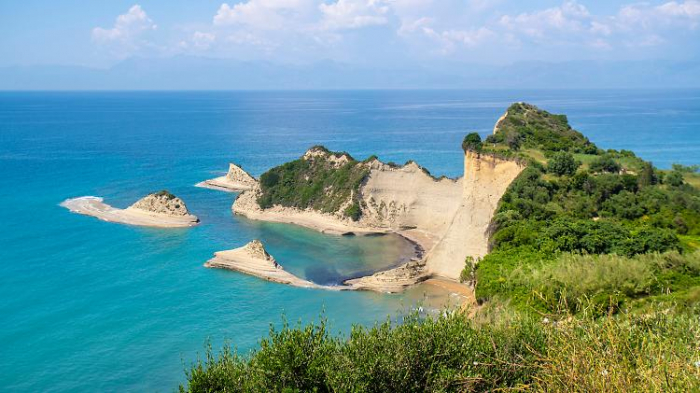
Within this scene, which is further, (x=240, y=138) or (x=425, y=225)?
(x=240, y=138)

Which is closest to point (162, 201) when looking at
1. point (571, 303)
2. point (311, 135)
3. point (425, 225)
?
point (425, 225)

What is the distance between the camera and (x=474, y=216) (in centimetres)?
4431

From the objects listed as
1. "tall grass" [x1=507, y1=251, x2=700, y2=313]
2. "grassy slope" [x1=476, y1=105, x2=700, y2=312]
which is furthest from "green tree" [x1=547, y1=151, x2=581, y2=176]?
"tall grass" [x1=507, y1=251, x2=700, y2=313]

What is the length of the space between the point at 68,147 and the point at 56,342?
8851 centimetres

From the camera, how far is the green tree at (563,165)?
40250 millimetres

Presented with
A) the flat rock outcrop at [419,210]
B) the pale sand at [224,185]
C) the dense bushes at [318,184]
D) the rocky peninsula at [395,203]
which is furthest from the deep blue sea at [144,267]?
the dense bushes at [318,184]

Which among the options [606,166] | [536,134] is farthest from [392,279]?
[536,134]

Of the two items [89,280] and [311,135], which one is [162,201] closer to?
[89,280]

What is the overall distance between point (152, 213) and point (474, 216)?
115 ft

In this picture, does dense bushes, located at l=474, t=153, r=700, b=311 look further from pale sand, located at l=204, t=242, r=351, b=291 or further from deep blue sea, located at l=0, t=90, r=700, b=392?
pale sand, located at l=204, t=242, r=351, b=291

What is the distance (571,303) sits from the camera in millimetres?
21188

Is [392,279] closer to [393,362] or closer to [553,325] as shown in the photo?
[393,362]

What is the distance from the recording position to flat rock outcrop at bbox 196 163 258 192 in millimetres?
74812

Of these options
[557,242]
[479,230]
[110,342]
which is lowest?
[110,342]
